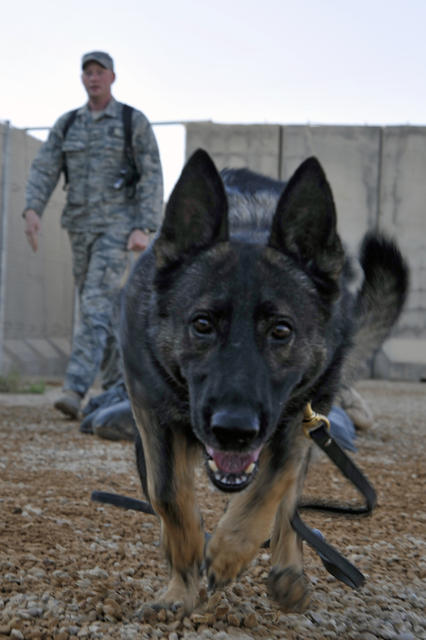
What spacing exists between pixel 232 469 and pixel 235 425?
245 mm

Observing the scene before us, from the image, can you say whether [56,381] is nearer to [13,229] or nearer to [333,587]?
[13,229]

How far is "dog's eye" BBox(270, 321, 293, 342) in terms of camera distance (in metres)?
2.19

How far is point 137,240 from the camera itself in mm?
5977

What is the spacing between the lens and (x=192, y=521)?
2287 mm

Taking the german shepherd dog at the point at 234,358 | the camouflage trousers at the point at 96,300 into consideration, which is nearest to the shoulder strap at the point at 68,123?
the camouflage trousers at the point at 96,300

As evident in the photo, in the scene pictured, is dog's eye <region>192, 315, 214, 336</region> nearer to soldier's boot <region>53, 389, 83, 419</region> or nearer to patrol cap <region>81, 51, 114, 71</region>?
soldier's boot <region>53, 389, 83, 419</region>

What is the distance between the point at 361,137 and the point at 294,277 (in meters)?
12.0

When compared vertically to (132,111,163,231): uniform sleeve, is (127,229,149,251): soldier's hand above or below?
below

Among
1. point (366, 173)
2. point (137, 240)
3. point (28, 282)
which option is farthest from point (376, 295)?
point (366, 173)

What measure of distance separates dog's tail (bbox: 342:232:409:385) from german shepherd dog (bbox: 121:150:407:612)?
1.64 feet

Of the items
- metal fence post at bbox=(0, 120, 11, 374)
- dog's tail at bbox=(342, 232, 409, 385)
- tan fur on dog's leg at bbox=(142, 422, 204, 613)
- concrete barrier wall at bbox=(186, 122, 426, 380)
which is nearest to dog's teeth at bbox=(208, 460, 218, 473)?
tan fur on dog's leg at bbox=(142, 422, 204, 613)

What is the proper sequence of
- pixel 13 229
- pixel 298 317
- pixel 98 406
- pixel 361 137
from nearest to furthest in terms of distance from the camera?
pixel 298 317 → pixel 98 406 → pixel 13 229 → pixel 361 137

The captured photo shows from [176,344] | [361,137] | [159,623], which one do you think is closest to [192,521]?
[159,623]

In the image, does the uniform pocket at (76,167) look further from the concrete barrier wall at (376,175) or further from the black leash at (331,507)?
the concrete barrier wall at (376,175)
